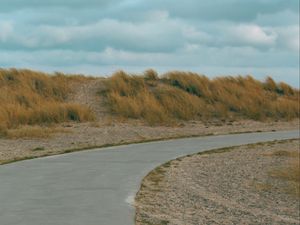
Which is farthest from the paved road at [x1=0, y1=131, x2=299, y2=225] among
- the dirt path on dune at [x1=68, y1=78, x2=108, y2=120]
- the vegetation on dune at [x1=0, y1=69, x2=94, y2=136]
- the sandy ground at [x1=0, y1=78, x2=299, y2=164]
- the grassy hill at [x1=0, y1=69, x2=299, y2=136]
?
the dirt path on dune at [x1=68, y1=78, x2=108, y2=120]

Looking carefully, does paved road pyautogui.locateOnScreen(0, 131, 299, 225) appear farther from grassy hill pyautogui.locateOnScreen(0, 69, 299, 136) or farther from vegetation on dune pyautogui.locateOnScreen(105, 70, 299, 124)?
vegetation on dune pyautogui.locateOnScreen(105, 70, 299, 124)

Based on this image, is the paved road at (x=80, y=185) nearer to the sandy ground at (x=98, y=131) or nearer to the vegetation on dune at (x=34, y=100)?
the sandy ground at (x=98, y=131)

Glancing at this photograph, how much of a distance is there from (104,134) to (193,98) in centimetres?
1125

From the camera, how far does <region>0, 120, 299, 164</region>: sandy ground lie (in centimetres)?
2050

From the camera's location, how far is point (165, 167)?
634 inches

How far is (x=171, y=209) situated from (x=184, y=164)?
595 cm

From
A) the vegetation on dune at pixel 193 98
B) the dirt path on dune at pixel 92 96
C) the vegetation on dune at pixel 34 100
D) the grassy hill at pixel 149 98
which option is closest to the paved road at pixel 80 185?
the vegetation on dune at pixel 34 100

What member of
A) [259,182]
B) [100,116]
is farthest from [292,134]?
[259,182]

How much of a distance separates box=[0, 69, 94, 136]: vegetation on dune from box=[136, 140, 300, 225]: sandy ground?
10.1 meters

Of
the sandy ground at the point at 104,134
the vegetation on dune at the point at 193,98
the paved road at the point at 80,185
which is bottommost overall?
the paved road at the point at 80,185

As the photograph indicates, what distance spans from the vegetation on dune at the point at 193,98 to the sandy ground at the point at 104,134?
151 cm

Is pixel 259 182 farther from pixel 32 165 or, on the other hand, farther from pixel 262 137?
pixel 262 137

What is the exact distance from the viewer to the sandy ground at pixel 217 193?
1095 cm

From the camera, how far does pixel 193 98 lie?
36.3 m
